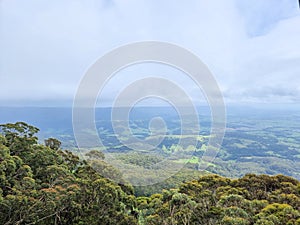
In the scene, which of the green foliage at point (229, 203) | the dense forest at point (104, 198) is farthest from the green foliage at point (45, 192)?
the green foliage at point (229, 203)

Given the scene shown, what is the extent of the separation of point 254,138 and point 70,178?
39.8m

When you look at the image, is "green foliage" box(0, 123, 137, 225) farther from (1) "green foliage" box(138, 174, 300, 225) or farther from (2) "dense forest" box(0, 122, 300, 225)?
(1) "green foliage" box(138, 174, 300, 225)

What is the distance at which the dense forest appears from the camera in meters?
4.30

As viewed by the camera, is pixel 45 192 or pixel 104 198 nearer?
pixel 45 192

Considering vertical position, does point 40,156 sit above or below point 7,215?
above

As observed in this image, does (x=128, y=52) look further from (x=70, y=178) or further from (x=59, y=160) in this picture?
(x=59, y=160)

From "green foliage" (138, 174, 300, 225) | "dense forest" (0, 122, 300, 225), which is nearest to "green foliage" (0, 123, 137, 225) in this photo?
"dense forest" (0, 122, 300, 225)

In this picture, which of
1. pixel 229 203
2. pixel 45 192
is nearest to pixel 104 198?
pixel 45 192

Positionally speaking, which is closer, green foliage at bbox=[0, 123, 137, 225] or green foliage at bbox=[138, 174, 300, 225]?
green foliage at bbox=[0, 123, 137, 225]

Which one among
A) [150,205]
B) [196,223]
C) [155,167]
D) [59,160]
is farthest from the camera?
[155,167]

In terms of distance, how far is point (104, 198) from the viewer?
17.8ft

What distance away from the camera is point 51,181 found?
5.25 m

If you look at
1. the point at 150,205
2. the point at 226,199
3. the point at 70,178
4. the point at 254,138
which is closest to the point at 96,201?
the point at 70,178

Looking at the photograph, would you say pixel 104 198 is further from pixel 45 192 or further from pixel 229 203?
pixel 229 203
